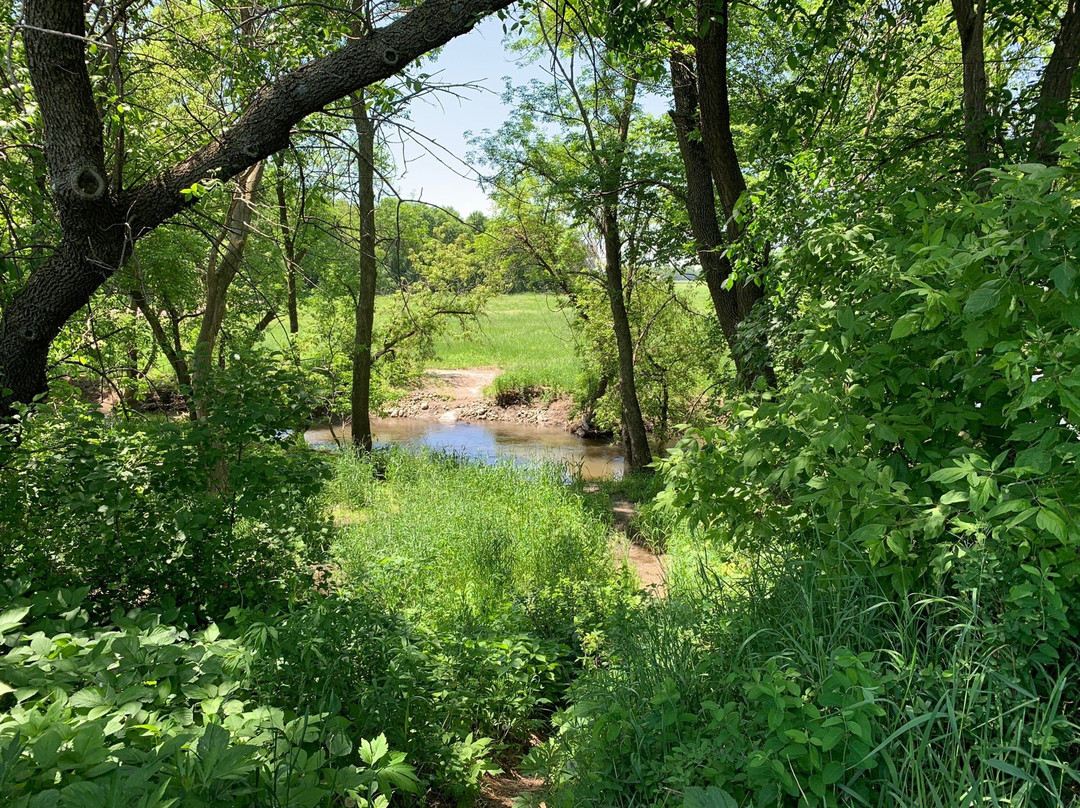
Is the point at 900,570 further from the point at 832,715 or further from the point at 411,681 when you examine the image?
the point at 411,681

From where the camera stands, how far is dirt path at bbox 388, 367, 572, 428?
20359mm

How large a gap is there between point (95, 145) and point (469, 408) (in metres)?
18.6

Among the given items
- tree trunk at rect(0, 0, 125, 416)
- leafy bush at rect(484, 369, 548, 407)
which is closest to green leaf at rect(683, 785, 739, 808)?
tree trunk at rect(0, 0, 125, 416)

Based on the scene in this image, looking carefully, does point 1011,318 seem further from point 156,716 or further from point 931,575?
point 156,716

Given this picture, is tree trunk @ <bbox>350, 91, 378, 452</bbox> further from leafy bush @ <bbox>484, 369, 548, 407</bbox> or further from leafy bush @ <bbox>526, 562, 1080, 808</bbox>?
leafy bush @ <bbox>484, 369, 548, 407</bbox>

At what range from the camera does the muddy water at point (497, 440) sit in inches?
589

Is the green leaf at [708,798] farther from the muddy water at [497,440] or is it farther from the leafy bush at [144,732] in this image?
the muddy water at [497,440]

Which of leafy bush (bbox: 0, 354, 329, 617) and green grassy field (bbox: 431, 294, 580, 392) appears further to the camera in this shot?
green grassy field (bbox: 431, 294, 580, 392)

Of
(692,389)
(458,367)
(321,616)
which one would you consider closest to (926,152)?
(321,616)

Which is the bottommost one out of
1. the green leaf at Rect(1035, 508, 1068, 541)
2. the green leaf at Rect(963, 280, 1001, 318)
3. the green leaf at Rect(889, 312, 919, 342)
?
the green leaf at Rect(1035, 508, 1068, 541)

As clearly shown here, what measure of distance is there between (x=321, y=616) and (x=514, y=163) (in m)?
9.78

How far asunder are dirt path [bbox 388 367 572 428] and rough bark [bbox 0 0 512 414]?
1617cm

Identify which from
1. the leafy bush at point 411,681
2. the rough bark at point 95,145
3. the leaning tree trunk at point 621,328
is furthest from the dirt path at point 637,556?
the rough bark at point 95,145

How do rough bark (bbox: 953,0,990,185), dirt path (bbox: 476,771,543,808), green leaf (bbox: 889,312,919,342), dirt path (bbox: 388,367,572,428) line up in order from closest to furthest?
green leaf (bbox: 889,312,919,342), dirt path (bbox: 476,771,543,808), rough bark (bbox: 953,0,990,185), dirt path (bbox: 388,367,572,428)
